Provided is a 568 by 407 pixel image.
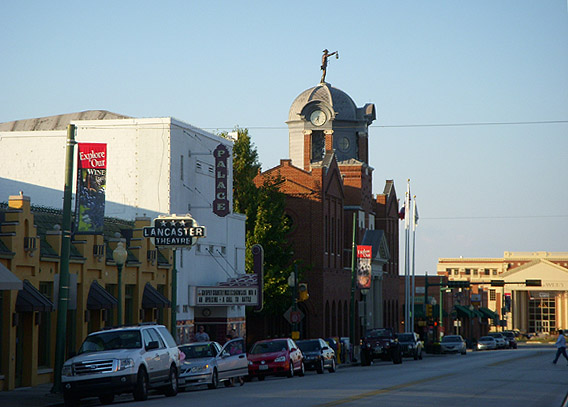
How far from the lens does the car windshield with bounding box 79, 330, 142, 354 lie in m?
22.2

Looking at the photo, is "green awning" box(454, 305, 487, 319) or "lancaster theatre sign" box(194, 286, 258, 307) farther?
"green awning" box(454, 305, 487, 319)

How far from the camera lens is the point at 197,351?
2850cm

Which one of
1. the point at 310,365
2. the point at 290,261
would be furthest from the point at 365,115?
the point at 310,365

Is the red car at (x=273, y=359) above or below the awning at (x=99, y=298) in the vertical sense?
below

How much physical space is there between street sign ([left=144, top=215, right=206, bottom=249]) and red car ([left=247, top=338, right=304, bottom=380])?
Result: 15.9 ft

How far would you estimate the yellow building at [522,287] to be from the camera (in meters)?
153

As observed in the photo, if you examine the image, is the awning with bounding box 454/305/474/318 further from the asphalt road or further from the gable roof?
the asphalt road

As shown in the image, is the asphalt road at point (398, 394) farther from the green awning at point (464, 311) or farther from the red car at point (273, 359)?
the green awning at point (464, 311)

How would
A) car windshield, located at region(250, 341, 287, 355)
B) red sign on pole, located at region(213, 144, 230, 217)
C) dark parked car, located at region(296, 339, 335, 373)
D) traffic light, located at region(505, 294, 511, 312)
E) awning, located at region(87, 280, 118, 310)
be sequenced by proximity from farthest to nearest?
traffic light, located at region(505, 294, 511, 312), red sign on pole, located at region(213, 144, 230, 217), dark parked car, located at region(296, 339, 335, 373), car windshield, located at region(250, 341, 287, 355), awning, located at region(87, 280, 118, 310)

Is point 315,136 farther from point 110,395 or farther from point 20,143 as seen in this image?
point 110,395

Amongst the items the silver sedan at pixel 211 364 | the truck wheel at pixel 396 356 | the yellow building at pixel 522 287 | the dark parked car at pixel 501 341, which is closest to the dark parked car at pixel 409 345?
the truck wheel at pixel 396 356

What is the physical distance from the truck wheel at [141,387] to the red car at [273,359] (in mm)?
12083

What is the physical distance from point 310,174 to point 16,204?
3608 centimetres

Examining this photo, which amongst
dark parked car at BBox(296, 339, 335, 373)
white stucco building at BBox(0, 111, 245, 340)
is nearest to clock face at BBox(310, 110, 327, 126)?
white stucco building at BBox(0, 111, 245, 340)
